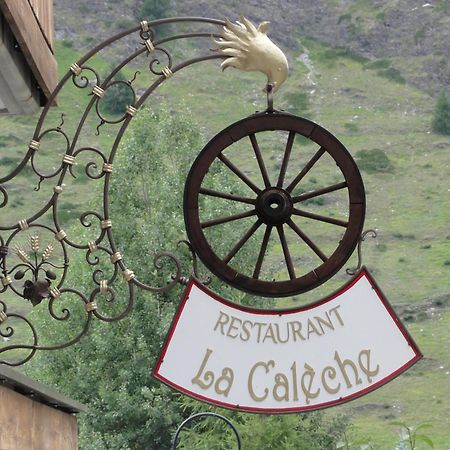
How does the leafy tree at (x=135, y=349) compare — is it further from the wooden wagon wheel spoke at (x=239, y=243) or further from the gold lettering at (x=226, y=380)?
the gold lettering at (x=226, y=380)

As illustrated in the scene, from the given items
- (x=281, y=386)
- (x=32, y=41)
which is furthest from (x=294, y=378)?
(x=32, y=41)

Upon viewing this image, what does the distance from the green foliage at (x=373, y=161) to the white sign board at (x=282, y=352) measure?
7268cm

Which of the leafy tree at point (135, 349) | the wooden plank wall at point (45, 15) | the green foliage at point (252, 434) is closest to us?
the wooden plank wall at point (45, 15)

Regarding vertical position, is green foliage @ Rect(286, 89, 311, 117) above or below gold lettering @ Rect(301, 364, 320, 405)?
above

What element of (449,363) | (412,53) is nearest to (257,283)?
(449,363)

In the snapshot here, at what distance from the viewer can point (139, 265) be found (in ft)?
96.1

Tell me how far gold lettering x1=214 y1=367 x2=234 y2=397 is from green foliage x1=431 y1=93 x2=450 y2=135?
79.3 m

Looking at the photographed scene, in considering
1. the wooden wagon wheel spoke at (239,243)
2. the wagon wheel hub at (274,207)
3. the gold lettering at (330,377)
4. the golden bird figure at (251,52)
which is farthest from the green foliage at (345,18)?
the gold lettering at (330,377)

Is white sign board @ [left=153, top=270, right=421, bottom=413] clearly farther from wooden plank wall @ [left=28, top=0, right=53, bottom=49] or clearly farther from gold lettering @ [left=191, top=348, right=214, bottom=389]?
wooden plank wall @ [left=28, top=0, right=53, bottom=49]

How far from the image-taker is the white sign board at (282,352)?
5633 mm

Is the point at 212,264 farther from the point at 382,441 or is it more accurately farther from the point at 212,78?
the point at 212,78

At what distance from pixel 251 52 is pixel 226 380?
4.67 ft

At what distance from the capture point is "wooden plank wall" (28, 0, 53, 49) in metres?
7.48

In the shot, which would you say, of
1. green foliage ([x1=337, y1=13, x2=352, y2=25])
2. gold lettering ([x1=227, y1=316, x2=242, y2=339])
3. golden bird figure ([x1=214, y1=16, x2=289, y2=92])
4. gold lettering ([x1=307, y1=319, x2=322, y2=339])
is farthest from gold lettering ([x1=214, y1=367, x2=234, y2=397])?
green foliage ([x1=337, y1=13, x2=352, y2=25])
